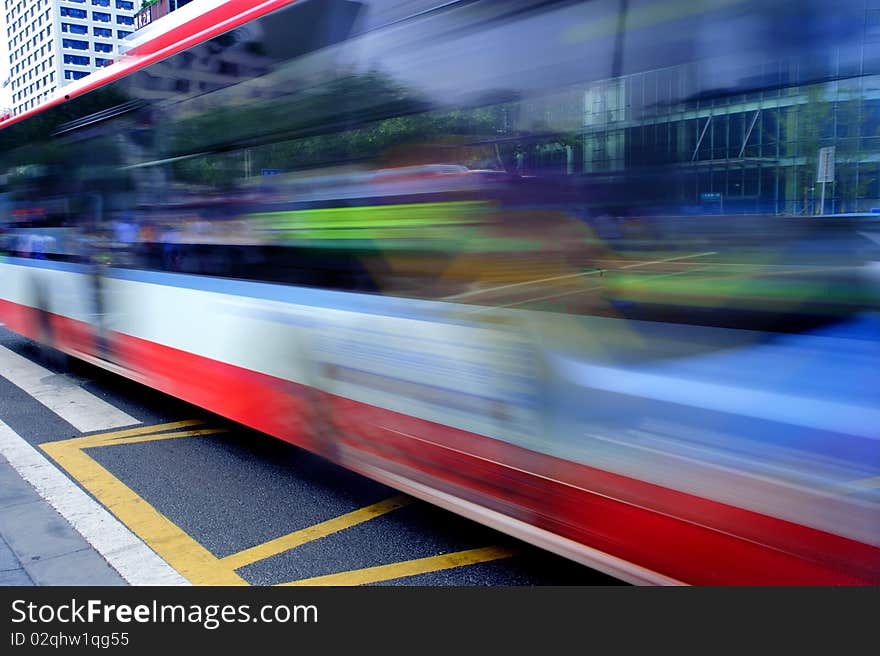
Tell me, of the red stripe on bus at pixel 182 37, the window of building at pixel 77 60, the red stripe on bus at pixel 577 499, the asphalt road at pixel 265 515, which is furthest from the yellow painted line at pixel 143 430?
the window of building at pixel 77 60

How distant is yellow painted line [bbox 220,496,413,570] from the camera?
3.77 metres

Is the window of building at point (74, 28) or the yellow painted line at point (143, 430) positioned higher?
the window of building at point (74, 28)

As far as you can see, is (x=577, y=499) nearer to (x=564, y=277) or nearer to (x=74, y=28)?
(x=564, y=277)

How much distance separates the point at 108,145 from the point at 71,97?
1.01 m

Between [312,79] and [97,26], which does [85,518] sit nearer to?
[312,79]

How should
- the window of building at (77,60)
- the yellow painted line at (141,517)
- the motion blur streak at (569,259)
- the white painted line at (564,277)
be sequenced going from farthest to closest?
the window of building at (77,60)
the yellow painted line at (141,517)
the white painted line at (564,277)
the motion blur streak at (569,259)

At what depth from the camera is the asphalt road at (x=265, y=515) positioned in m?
3.64

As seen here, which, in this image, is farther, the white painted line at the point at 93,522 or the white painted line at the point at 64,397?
the white painted line at the point at 64,397

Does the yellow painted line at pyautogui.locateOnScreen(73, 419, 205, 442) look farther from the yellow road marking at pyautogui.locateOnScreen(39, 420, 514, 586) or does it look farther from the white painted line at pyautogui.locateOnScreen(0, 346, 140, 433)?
the yellow road marking at pyautogui.locateOnScreen(39, 420, 514, 586)

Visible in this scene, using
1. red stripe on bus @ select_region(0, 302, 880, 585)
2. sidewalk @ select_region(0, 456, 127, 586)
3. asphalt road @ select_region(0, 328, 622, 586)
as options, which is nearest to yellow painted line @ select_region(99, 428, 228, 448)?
asphalt road @ select_region(0, 328, 622, 586)

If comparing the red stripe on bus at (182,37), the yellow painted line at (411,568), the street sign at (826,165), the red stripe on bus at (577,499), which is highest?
the red stripe on bus at (182,37)

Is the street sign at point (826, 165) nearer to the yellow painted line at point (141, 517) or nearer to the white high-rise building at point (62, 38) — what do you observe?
the yellow painted line at point (141, 517)

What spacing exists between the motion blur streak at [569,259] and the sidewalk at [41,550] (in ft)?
3.97

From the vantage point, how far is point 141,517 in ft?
14.0
